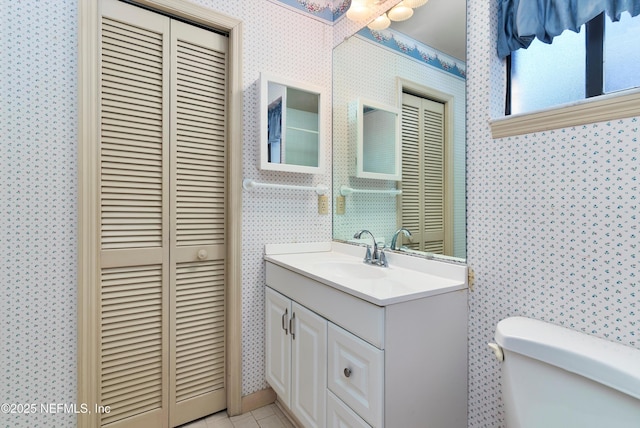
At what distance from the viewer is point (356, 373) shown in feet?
3.47

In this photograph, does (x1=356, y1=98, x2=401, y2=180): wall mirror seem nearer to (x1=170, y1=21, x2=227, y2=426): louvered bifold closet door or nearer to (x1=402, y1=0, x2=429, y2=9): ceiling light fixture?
(x1=402, y1=0, x2=429, y2=9): ceiling light fixture

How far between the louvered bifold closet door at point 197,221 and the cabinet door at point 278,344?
255 mm

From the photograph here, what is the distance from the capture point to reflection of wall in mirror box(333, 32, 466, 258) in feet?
4.13

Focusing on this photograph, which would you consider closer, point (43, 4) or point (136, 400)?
point (43, 4)

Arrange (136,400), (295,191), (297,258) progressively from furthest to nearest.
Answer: (295,191) → (297,258) → (136,400)

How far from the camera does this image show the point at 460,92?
1242 millimetres

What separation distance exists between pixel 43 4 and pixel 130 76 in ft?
1.23

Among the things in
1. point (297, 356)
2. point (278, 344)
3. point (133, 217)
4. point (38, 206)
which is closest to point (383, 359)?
point (297, 356)

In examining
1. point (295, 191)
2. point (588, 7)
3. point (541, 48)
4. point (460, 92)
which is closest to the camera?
point (588, 7)

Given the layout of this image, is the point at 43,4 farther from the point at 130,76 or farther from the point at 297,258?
the point at 297,258

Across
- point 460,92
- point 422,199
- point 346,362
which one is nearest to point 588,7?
point 460,92

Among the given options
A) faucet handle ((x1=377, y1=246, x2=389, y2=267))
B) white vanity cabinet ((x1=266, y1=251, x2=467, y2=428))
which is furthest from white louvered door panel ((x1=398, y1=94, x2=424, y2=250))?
white vanity cabinet ((x1=266, y1=251, x2=467, y2=428))

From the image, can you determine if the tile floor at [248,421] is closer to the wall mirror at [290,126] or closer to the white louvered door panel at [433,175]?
the white louvered door panel at [433,175]

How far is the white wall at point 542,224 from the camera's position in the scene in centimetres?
84
